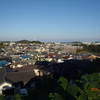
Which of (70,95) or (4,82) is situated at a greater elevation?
(70,95)

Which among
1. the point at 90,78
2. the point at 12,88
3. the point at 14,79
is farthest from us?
the point at 14,79

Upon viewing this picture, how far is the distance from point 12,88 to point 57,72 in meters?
2.60

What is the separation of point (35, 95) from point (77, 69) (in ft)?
23.1

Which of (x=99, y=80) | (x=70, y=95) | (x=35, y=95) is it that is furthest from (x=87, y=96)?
(x=99, y=80)

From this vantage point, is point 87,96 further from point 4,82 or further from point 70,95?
point 4,82

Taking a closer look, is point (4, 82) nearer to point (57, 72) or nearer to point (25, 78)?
point (25, 78)

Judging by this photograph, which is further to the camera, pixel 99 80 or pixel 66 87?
pixel 99 80

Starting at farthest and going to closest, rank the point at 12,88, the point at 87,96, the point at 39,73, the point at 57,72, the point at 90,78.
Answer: the point at 39,73, the point at 57,72, the point at 12,88, the point at 90,78, the point at 87,96

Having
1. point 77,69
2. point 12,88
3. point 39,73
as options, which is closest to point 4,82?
point 12,88

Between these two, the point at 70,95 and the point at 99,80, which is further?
the point at 99,80

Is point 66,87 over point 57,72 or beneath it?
over

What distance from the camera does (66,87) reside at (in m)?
0.93

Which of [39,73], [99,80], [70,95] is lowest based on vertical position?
[39,73]

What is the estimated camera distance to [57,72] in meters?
6.63
